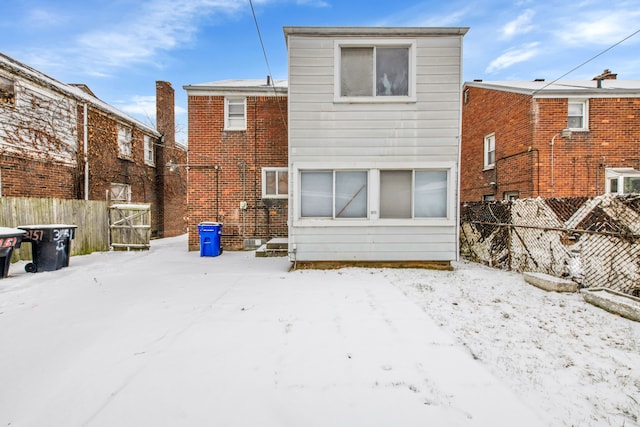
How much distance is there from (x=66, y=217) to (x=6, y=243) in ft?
10.5

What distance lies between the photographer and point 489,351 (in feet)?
9.39

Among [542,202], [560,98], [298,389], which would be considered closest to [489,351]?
[298,389]

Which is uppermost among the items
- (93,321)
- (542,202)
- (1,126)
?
(1,126)

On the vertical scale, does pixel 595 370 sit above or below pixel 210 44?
below

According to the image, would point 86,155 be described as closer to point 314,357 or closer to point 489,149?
point 314,357

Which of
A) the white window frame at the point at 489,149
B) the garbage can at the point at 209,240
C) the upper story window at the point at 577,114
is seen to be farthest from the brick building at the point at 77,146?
the upper story window at the point at 577,114

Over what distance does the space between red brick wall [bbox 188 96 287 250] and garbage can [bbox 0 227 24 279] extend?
4.15m

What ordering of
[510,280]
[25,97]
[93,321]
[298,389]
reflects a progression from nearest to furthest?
[298,389] < [93,321] < [510,280] < [25,97]

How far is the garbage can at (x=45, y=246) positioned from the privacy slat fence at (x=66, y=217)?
4.61 ft

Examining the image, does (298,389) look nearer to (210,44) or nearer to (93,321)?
(93,321)

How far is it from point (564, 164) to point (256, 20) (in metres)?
10.8

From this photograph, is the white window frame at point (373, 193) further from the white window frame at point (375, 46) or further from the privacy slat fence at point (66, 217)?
the privacy slat fence at point (66, 217)

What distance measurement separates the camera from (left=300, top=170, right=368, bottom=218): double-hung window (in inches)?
256

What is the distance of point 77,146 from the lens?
10.1 metres
